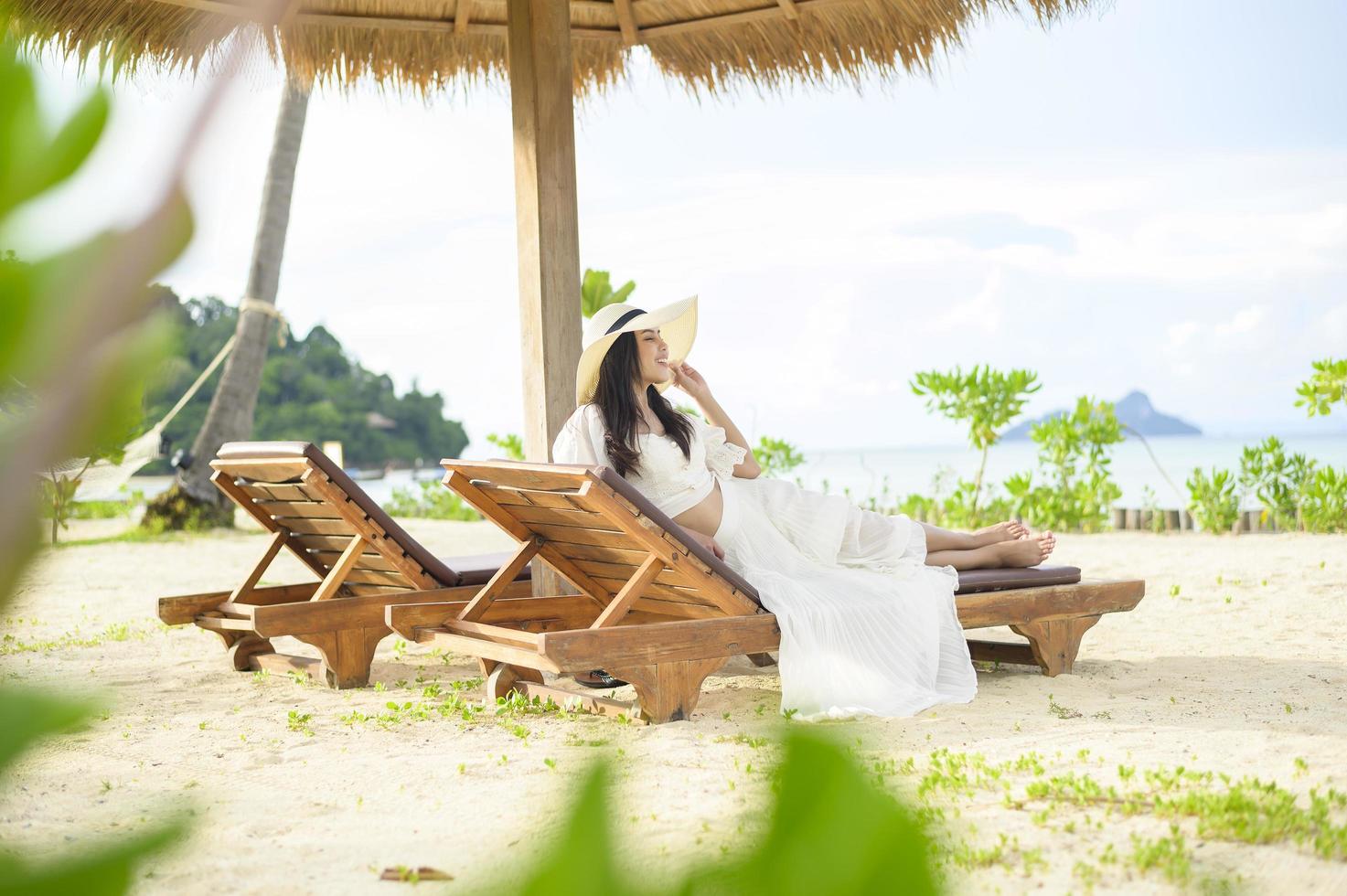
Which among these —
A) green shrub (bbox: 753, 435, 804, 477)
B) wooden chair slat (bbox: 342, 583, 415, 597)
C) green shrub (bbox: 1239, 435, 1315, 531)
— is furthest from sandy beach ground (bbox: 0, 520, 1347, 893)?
green shrub (bbox: 753, 435, 804, 477)

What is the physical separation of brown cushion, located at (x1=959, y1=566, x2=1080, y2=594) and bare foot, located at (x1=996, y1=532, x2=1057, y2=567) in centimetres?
7

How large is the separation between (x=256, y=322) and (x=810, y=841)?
1174 centimetres

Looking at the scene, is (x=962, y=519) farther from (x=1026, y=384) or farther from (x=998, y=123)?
(x=998, y=123)

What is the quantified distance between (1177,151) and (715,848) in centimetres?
4500

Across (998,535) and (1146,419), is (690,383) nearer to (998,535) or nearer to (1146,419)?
(998,535)

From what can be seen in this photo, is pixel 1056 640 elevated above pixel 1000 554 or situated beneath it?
situated beneath

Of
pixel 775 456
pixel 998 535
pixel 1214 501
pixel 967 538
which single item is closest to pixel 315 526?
pixel 967 538

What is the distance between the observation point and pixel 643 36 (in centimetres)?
559

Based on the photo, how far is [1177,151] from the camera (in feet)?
134

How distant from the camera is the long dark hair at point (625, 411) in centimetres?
428

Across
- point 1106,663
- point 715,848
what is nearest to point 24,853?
point 715,848

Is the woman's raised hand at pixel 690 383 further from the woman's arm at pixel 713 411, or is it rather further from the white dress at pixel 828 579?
the white dress at pixel 828 579

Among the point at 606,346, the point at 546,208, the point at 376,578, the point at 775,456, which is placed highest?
the point at 546,208

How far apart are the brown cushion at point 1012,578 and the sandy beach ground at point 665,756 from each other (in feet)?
1.17
